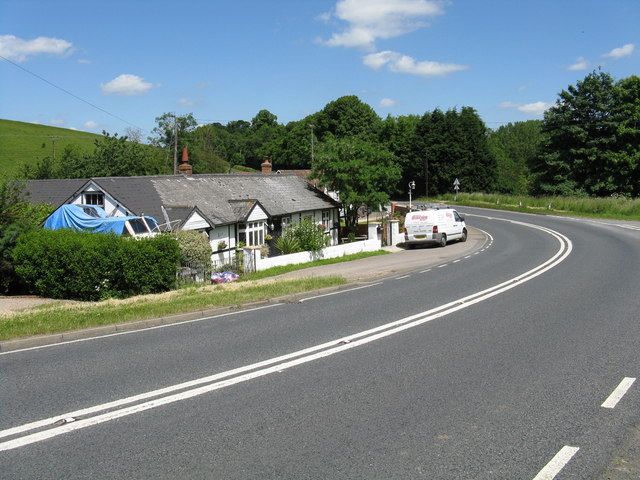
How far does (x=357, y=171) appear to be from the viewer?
3547cm

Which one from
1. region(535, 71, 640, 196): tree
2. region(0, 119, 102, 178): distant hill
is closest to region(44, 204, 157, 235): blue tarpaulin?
region(0, 119, 102, 178): distant hill

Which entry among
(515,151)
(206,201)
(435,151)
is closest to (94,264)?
(206,201)

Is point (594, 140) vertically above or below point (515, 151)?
below

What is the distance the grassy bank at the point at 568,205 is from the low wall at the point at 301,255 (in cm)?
2588

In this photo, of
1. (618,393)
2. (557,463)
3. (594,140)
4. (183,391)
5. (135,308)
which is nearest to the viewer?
(557,463)

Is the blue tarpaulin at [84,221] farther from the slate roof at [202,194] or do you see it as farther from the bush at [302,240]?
the bush at [302,240]

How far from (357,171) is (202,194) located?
1013 centimetres

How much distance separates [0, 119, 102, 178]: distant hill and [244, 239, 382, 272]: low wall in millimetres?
44265

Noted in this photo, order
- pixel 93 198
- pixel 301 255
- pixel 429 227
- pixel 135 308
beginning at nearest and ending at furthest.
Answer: pixel 135 308
pixel 301 255
pixel 93 198
pixel 429 227

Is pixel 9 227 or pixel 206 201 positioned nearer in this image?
pixel 9 227

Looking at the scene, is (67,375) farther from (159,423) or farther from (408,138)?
(408,138)

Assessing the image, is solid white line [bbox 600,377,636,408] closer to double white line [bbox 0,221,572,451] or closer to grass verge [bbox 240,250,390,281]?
double white line [bbox 0,221,572,451]

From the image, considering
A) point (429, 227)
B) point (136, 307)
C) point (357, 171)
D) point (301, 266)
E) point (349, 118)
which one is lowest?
point (301, 266)

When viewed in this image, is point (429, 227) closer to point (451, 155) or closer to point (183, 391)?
point (183, 391)
